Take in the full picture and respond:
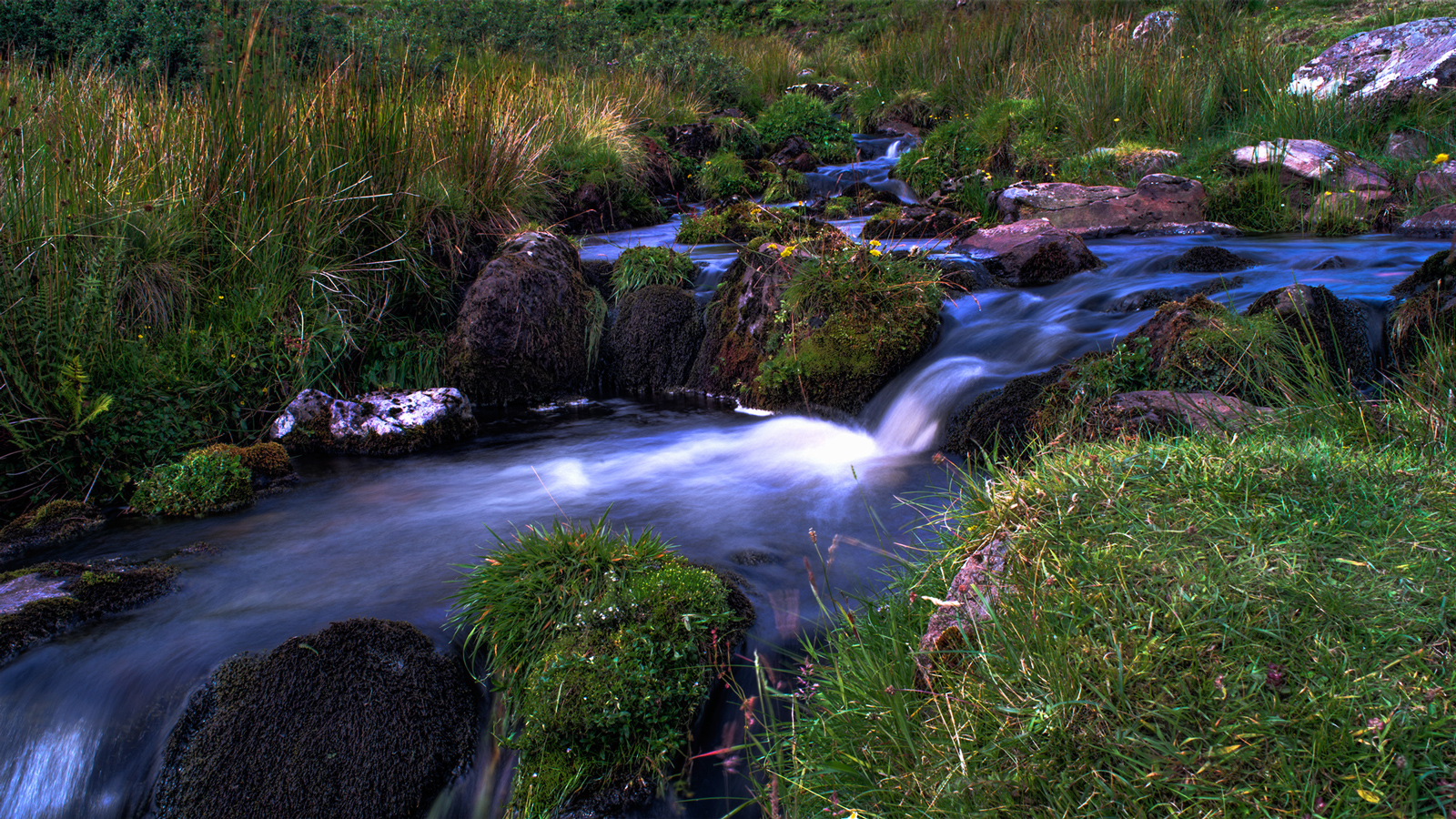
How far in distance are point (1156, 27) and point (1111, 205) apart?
6.34m

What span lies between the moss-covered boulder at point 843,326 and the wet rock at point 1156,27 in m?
9.66

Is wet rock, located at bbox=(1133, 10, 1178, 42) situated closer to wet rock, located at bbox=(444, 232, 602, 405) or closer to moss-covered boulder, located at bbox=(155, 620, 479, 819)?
wet rock, located at bbox=(444, 232, 602, 405)

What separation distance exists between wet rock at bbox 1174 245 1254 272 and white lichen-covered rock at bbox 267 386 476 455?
21.0 ft

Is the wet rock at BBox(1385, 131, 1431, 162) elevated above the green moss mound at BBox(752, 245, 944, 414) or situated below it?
above

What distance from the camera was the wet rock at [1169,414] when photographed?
136 inches

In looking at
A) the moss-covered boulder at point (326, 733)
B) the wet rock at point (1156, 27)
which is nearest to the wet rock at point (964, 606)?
the moss-covered boulder at point (326, 733)

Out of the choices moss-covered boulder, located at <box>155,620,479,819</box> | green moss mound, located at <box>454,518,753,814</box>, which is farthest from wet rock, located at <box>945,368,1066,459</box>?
moss-covered boulder, located at <box>155,620,479,819</box>

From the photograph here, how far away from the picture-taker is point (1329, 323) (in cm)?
464

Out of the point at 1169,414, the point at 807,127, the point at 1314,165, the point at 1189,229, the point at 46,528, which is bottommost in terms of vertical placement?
the point at 46,528

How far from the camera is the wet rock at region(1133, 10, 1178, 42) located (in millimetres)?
13422

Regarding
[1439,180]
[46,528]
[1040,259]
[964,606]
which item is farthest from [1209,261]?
[46,528]

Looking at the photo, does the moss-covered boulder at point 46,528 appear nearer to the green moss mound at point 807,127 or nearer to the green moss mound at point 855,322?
the green moss mound at point 855,322

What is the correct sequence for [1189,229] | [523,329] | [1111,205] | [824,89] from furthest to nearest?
[824,89] → [1111,205] → [1189,229] → [523,329]

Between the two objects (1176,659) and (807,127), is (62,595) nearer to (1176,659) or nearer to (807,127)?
(1176,659)
